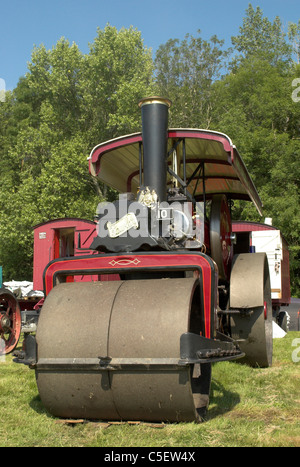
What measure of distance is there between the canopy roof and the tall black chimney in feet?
0.80

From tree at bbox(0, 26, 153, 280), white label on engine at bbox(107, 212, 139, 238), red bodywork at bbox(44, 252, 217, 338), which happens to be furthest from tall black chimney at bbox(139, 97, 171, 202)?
tree at bbox(0, 26, 153, 280)

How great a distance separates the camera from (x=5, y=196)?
21.6 metres

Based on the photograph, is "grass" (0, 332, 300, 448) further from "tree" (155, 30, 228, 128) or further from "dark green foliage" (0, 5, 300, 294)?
"tree" (155, 30, 228, 128)

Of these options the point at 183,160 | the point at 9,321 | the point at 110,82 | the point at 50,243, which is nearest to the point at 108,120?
the point at 110,82

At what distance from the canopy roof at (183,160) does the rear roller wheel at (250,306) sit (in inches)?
33.5

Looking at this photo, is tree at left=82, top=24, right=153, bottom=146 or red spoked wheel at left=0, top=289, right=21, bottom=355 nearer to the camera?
red spoked wheel at left=0, top=289, right=21, bottom=355

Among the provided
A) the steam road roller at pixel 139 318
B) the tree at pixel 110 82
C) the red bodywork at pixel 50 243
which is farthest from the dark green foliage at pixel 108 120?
the steam road roller at pixel 139 318

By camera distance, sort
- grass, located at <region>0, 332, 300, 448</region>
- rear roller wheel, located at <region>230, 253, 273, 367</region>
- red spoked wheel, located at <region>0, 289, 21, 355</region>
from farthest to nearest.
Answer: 1. red spoked wheel, located at <region>0, 289, 21, 355</region>
2. rear roller wheel, located at <region>230, 253, 273, 367</region>
3. grass, located at <region>0, 332, 300, 448</region>

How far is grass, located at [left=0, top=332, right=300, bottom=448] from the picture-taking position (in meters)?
2.84

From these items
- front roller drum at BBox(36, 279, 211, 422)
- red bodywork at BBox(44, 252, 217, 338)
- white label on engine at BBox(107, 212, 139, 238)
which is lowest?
front roller drum at BBox(36, 279, 211, 422)

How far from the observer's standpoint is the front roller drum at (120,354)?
9.57 ft
